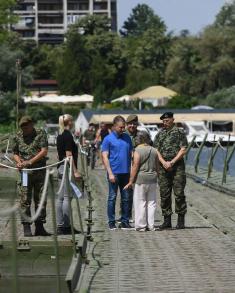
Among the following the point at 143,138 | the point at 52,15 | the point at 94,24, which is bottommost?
the point at 143,138

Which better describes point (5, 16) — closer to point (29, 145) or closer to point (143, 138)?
point (143, 138)

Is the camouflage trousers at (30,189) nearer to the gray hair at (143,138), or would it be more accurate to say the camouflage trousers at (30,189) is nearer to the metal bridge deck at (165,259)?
the metal bridge deck at (165,259)

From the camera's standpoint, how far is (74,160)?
51.2ft

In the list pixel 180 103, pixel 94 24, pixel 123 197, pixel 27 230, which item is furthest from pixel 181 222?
pixel 94 24

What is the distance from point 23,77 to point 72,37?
31.0m

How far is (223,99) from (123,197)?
7527 cm

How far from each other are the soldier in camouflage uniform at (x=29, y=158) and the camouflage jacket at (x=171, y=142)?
7.49 feet

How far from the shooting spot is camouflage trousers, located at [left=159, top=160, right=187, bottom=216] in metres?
16.6

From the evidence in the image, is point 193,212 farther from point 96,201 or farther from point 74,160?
point 74,160

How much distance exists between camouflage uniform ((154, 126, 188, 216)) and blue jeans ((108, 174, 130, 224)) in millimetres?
579

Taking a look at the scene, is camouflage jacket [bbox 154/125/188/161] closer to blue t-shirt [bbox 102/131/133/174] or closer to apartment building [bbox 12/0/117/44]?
blue t-shirt [bbox 102/131/133/174]

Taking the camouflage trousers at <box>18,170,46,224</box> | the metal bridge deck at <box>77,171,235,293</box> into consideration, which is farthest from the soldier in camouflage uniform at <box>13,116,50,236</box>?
the metal bridge deck at <box>77,171,235,293</box>

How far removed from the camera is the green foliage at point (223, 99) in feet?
295

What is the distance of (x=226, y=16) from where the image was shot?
119 metres
